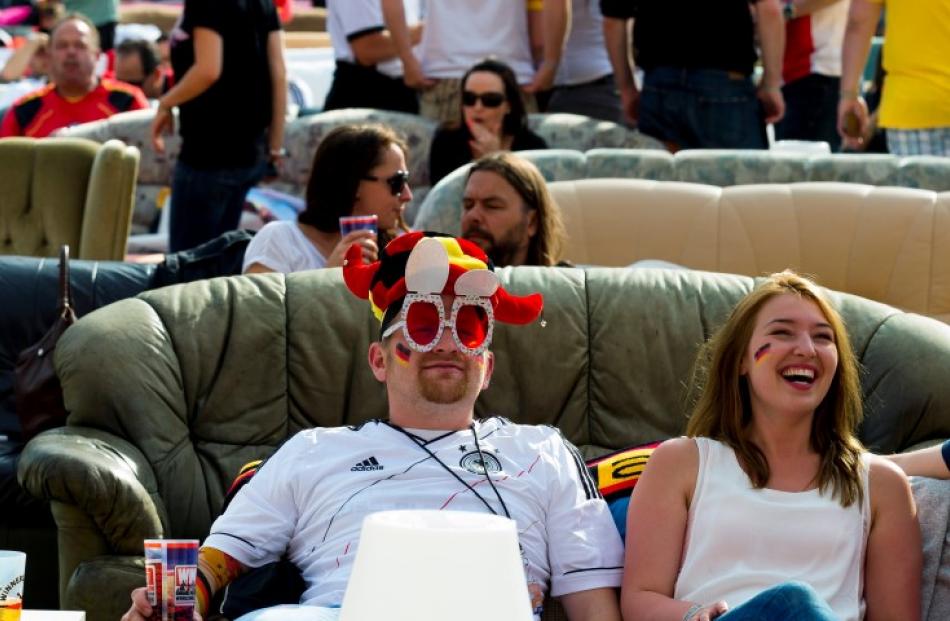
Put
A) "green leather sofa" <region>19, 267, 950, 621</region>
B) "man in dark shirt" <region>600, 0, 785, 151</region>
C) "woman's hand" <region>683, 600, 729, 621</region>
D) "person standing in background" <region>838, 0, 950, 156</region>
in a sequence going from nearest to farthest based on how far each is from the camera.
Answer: "woman's hand" <region>683, 600, 729, 621</region>
"green leather sofa" <region>19, 267, 950, 621</region>
"person standing in background" <region>838, 0, 950, 156</region>
"man in dark shirt" <region>600, 0, 785, 151</region>

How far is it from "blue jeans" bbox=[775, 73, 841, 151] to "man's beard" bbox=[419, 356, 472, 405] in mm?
5347

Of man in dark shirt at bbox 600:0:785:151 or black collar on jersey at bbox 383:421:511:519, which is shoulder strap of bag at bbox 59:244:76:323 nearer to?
black collar on jersey at bbox 383:421:511:519

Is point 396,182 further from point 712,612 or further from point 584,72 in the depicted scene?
point 584,72

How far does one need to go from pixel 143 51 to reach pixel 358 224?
23.7 feet

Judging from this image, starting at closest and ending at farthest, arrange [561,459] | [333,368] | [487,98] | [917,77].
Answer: [561,459] → [333,368] → [917,77] → [487,98]

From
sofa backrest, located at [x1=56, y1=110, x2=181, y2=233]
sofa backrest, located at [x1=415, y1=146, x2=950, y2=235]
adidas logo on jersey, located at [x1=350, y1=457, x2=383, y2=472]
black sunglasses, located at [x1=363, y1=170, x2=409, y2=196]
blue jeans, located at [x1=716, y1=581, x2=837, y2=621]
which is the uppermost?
black sunglasses, located at [x1=363, y1=170, x2=409, y2=196]

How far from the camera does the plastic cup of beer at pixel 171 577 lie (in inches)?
122

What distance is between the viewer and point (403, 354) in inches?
154

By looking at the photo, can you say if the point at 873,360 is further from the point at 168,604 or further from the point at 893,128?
the point at 893,128

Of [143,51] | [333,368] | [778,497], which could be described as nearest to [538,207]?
[333,368]

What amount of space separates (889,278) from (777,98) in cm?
208

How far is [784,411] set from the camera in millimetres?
3787

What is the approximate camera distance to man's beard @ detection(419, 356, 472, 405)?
389 centimetres

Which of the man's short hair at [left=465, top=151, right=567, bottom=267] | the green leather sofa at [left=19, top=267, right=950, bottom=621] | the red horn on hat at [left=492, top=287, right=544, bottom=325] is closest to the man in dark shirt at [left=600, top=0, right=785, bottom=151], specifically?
the man's short hair at [left=465, top=151, right=567, bottom=267]
